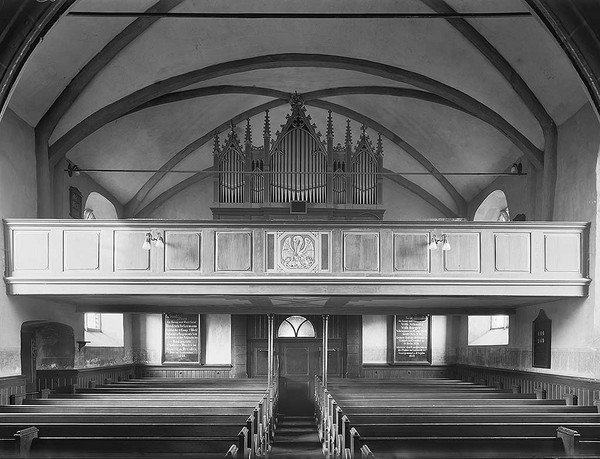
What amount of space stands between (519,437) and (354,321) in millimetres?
15165

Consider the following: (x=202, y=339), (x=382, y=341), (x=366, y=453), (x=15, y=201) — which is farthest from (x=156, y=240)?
(x=382, y=341)

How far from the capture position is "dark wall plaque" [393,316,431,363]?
24969mm

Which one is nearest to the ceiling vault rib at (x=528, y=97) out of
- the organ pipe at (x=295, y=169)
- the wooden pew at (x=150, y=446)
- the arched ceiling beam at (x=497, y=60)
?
the arched ceiling beam at (x=497, y=60)

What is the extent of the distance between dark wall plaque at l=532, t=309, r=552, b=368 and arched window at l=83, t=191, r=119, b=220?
39.7 ft

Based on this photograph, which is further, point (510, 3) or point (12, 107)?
point (12, 107)

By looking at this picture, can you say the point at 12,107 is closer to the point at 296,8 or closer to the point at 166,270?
the point at 166,270

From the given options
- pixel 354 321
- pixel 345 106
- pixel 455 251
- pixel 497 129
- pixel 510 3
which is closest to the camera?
pixel 510 3

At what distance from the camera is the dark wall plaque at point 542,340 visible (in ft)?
55.5

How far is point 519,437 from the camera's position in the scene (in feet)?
30.2

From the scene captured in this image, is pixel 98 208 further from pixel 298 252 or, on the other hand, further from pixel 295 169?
pixel 298 252

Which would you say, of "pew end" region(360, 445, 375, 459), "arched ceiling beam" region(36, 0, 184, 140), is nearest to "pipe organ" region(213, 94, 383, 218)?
"arched ceiling beam" region(36, 0, 184, 140)

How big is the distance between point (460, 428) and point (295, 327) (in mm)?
15354

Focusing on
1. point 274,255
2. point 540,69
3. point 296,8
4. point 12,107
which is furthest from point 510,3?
point 12,107

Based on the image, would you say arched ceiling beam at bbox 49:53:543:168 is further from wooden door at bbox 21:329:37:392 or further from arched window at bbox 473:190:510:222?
arched window at bbox 473:190:510:222
